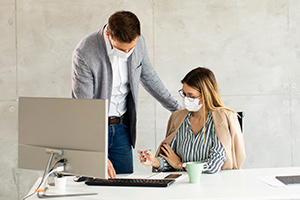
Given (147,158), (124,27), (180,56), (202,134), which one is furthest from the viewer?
(180,56)

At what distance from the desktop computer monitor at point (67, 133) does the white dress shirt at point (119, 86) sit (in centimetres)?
75

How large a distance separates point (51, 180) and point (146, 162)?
528 millimetres

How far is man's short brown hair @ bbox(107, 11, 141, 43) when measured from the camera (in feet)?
7.33

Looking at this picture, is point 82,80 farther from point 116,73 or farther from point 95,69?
point 116,73

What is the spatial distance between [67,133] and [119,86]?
855mm

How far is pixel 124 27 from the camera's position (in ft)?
7.32

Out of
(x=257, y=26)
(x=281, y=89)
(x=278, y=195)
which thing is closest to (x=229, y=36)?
(x=257, y=26)

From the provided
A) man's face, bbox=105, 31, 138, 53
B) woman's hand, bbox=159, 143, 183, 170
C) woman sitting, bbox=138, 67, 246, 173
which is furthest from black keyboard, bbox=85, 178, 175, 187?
man's face, bbox=105, 31, 138, 53

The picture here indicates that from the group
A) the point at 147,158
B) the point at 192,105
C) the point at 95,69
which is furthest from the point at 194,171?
the point at 95,69

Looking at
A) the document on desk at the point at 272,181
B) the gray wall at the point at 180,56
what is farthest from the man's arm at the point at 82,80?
the gray wall at the point at 180,56

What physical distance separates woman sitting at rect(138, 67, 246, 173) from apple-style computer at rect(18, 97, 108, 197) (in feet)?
1.87

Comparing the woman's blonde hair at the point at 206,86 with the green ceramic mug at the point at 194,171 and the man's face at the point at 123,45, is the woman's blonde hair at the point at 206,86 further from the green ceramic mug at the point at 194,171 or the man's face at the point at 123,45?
the green ceramic mug at the point at 194,171

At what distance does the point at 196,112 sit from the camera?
259 cm

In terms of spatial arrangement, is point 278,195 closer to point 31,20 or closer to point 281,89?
point 281,89
